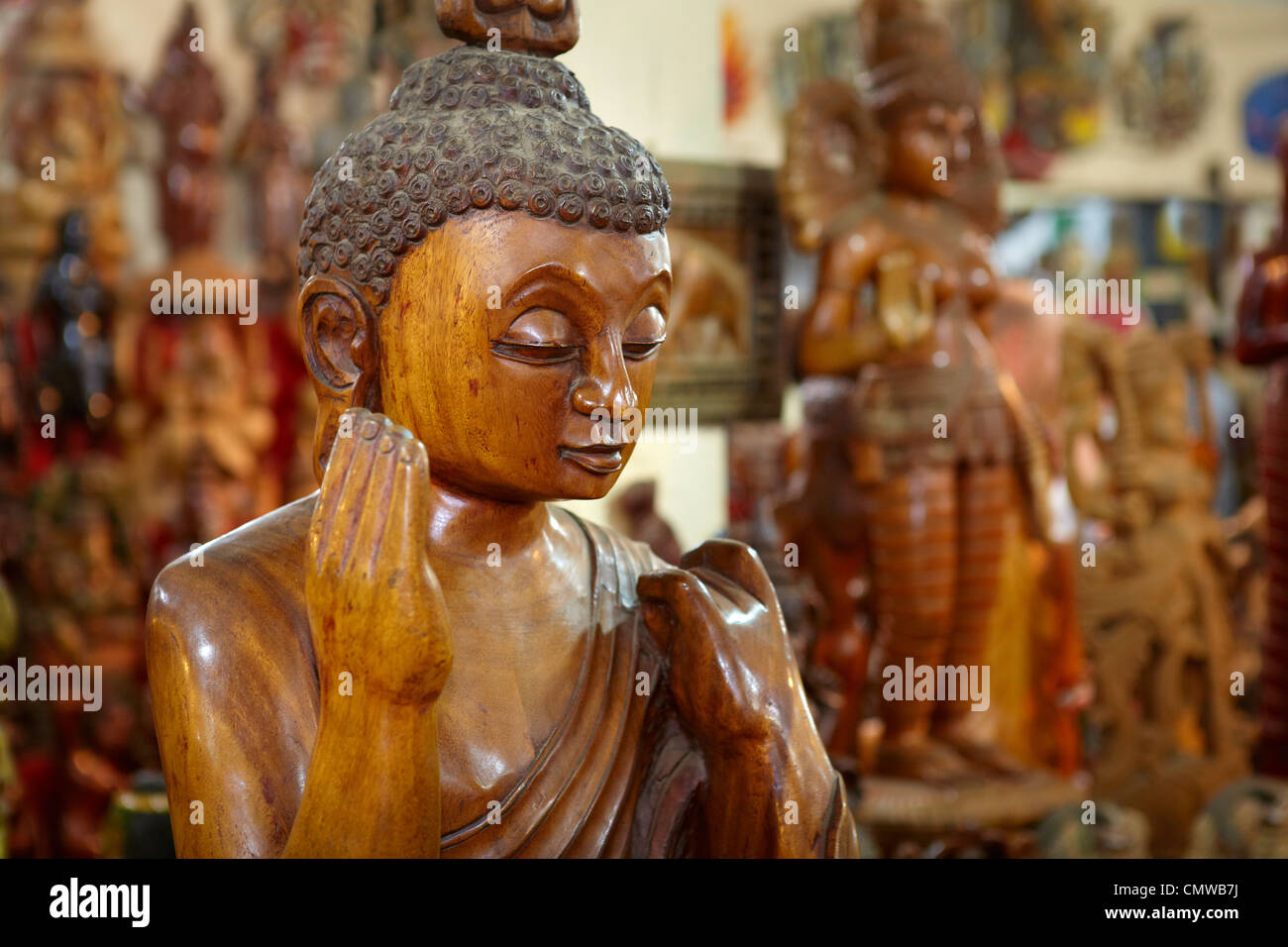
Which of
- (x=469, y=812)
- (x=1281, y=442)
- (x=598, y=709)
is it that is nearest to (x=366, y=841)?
(x=469, y=812)

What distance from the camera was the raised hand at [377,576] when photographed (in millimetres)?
1383

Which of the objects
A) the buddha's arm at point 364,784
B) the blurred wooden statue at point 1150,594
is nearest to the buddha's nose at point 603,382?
the buddha's arm at point 364,784

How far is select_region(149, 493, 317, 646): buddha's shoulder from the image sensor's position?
151 cm

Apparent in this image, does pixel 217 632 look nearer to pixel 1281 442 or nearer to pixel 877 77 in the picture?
pixel 877 77

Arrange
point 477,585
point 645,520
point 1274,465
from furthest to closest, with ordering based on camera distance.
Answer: point 1274,465, point 645,520, point 477,585

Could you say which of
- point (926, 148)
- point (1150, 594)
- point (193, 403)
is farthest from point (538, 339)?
point (193, 403)

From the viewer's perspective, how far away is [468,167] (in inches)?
61.3

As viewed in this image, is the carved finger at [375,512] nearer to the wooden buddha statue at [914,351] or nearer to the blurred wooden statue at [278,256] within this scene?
the wooden buddha statue at [914,351]

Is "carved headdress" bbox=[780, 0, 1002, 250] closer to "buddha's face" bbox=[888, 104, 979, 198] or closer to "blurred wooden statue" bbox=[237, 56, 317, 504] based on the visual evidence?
"buddha's face" bbox=[888, 104, 979, 198]

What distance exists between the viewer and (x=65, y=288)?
557 centimetres

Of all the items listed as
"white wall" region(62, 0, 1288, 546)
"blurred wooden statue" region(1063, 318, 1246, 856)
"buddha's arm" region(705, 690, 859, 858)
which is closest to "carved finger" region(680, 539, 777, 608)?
"buddha's arm" region(705, 690, 859, 858)

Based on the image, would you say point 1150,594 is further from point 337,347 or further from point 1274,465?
point 337,347

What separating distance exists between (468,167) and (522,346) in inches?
7.5

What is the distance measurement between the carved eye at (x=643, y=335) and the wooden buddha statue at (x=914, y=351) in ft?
8.00
